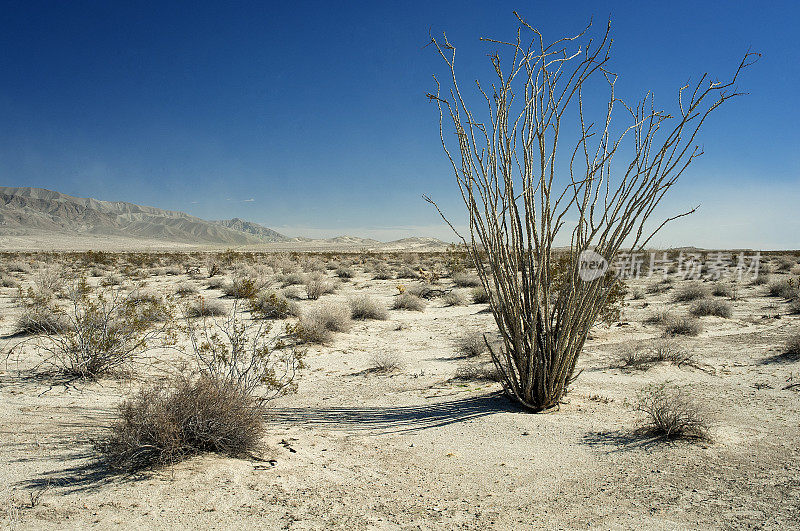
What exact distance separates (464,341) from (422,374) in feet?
4.77

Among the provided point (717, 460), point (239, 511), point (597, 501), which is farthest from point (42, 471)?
point (717, 460)

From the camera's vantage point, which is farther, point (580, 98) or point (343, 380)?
point (343, 380)

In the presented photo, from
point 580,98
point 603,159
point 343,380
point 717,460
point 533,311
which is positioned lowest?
point 343,380

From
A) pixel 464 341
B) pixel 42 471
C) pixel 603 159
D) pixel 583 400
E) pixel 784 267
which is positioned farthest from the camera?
pixel 784 267

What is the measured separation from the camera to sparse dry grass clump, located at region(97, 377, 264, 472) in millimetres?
3053

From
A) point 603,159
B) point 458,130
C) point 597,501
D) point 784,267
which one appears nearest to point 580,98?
point 603,159

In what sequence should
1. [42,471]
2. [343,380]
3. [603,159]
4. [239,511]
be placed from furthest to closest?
1. [343,380]
2. [603,159]
3. [42,471]
4. [239,511]

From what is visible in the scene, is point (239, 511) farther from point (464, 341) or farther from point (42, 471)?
point (464, 341)

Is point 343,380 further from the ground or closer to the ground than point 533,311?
closer to the ground

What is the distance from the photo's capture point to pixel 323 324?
28.1 feet

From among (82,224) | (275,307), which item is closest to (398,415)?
(275,307)

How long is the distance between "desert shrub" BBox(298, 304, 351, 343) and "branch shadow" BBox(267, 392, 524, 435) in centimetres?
331

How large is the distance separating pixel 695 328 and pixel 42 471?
29.9 feet

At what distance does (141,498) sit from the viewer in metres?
2.73
